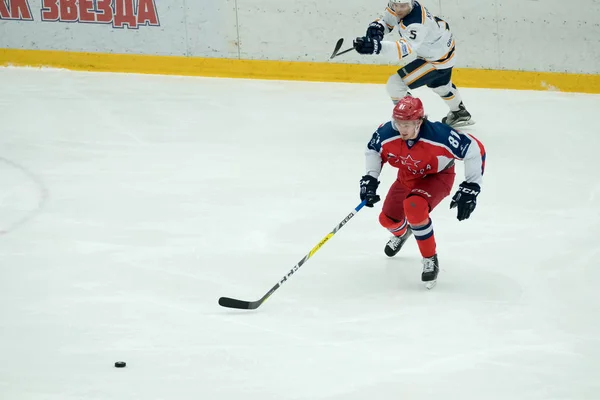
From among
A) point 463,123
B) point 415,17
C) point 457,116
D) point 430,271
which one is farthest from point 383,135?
Result: point 463,123

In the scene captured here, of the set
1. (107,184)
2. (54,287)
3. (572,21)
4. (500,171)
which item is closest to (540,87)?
(572,21)

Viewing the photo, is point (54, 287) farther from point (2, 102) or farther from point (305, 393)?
point (2, 102)

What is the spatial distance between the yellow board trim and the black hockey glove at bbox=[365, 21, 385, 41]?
163 cm

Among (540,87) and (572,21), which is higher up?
(572,21)

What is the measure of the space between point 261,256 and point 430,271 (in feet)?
2.66

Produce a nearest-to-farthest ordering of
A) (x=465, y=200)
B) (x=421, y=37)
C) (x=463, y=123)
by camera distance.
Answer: (x=465, y=200) → (x=421, y=37) → (x=463, y=123)

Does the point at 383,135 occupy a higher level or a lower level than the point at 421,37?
higher

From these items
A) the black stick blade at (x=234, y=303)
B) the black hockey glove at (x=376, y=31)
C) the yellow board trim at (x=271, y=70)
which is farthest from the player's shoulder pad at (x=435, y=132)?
the yellow board trim at (x=271, y=70)

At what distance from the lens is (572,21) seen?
7.86 m

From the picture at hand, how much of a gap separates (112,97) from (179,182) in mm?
1720

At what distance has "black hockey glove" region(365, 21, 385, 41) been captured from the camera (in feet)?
18.9

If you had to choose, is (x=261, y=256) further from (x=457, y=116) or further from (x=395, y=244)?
(x=457, y=116)

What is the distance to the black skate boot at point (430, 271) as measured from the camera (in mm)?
3791

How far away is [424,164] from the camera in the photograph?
12.5 feet
